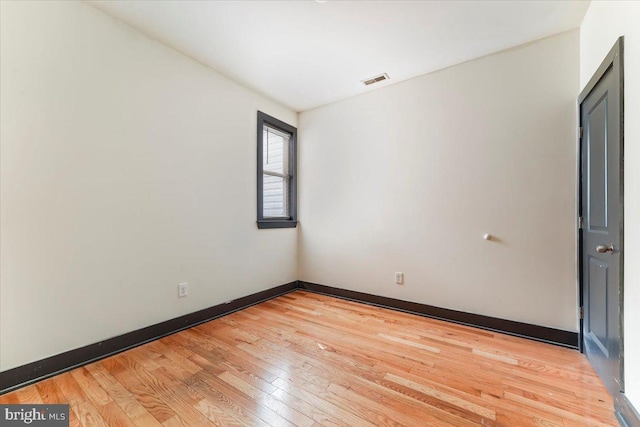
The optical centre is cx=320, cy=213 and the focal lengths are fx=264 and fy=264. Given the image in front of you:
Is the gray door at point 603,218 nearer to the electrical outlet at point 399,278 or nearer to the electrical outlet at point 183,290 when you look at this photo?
the electrical outlet at point 399,278

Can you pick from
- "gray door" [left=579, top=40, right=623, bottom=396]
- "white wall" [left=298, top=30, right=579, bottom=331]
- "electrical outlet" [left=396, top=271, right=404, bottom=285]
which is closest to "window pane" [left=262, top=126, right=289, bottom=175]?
"white wall" [left=298, top=30, right=579, bottom=331]

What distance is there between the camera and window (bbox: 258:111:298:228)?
10.6 feet

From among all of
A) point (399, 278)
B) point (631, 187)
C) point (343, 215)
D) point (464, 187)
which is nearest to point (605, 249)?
point (631, 187)

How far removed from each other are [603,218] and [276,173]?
3.09 metres

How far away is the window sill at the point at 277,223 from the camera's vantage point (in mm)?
3213

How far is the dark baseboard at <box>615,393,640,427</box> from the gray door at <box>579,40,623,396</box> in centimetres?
5

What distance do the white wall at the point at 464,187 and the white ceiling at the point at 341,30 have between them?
0.25 m

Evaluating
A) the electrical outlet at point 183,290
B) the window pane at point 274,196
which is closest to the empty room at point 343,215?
the electrical outlet at point 183,290

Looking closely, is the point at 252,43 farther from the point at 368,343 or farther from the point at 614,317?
the point at 614,317

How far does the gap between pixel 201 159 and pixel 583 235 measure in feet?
10.8

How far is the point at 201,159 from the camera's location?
8.49 ft

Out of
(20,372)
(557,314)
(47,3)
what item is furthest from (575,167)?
(20,372)

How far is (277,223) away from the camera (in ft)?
11.2

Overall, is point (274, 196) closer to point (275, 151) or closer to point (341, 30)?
point (275, 151)
